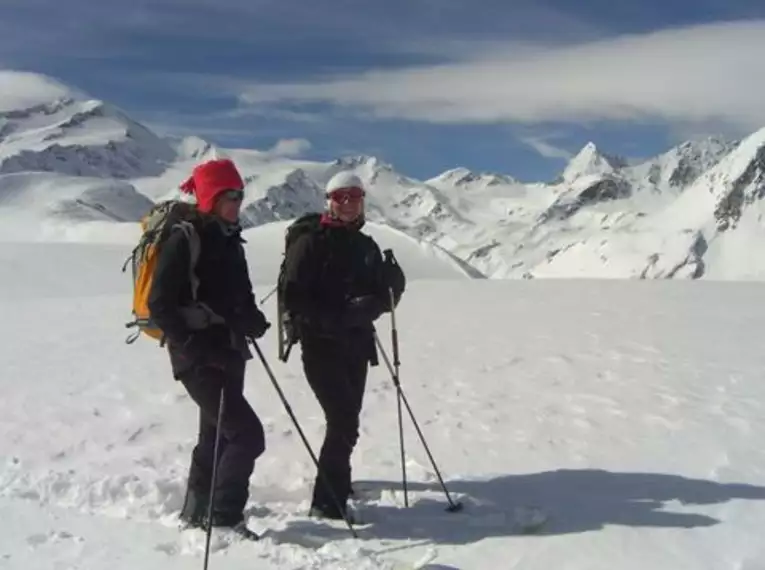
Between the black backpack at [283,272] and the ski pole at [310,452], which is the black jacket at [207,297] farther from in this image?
the black backpack at [283,272]

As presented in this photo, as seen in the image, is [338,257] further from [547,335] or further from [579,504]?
[547,335]

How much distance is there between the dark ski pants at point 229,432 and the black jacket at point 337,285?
0.67 m

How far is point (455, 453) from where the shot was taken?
8438 millimetres

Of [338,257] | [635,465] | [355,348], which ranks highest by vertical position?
[338,257]

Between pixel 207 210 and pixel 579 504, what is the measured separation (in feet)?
11.5

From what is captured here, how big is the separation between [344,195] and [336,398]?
149cm

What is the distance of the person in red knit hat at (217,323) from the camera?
593 centimetres

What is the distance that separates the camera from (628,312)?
18016 mm

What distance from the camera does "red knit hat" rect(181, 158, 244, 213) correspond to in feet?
20.3

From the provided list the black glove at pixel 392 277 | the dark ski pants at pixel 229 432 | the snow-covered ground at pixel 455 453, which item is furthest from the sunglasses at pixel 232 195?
the snow-covered ground at pixel 455 453

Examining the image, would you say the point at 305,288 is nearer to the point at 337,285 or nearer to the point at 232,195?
the point at 337,285

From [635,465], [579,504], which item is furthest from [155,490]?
[635,465]

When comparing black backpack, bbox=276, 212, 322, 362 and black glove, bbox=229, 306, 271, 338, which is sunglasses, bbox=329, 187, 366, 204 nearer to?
black backpack, bbox=276, 212, 322, 362

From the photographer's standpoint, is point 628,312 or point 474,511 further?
point 628,312
